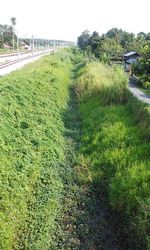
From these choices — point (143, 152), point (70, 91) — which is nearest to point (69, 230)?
point (143, 152)

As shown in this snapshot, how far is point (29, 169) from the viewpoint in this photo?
9.83 metres

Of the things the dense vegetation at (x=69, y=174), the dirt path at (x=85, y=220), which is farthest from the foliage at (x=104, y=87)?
the dirt path at (x=85, y=220)

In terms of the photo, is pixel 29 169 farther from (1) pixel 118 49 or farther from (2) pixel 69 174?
(1) pixel 118 49

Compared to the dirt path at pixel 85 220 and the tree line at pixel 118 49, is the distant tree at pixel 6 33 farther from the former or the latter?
the dirt path at pixel 85 220

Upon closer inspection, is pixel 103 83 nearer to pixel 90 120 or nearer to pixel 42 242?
pixel 90 120

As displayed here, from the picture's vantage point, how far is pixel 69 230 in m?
8.30

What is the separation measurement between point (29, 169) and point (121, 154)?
309cm

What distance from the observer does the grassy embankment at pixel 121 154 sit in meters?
8.10

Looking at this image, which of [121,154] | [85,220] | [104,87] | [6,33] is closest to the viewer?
[85,220]

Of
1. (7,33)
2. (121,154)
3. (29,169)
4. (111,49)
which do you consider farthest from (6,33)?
(29,169)

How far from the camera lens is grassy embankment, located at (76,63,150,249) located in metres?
8.10

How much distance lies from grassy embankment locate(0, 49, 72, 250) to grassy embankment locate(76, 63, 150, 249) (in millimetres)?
1106

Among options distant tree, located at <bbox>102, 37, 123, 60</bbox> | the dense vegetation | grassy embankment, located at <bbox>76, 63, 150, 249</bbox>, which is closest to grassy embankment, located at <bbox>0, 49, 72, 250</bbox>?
the dense vegetation

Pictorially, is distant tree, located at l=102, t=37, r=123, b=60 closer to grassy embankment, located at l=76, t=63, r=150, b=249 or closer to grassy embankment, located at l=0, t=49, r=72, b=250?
grassy embankment, located at l=76, t=63, r=150, b=249
